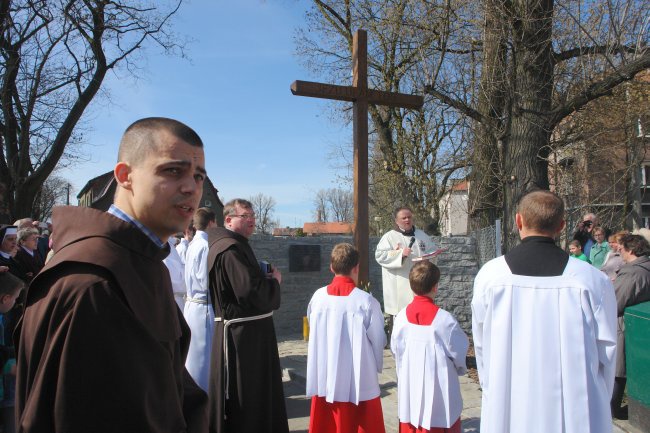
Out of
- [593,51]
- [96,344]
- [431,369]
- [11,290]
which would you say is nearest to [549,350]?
[431,369]

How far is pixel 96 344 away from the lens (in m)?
1.25

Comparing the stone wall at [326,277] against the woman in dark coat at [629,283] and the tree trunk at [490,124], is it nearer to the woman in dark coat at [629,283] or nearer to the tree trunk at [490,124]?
the tree trunk at [490,124]

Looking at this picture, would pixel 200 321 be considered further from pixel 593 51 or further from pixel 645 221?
pixel 645 221

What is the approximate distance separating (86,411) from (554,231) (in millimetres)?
2463

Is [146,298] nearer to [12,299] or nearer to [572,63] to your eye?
[12,299]

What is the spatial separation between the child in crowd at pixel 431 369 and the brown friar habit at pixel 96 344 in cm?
261

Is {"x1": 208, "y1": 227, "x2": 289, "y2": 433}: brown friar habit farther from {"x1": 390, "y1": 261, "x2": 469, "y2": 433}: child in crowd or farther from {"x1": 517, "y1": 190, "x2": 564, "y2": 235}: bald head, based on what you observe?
{"x1": 517, "y1": 190, "x2": 564, "y2": 235}: bald head

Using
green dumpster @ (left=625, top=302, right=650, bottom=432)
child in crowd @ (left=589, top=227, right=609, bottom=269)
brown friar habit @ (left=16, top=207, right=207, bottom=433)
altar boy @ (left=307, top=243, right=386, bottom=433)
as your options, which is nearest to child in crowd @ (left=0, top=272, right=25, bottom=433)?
altar boy @ (left=307, top=243, right=386, bottom=433)

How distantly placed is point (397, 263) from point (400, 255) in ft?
0.37

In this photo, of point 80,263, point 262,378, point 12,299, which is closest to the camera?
point 80,263

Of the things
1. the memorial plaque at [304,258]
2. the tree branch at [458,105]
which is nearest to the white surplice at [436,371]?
the tree branch at [458,105]

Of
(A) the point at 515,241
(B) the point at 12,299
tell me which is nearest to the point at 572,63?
(A) the point at 515,241

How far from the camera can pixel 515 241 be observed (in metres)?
7.22

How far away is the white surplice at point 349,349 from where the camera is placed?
4059 mm
